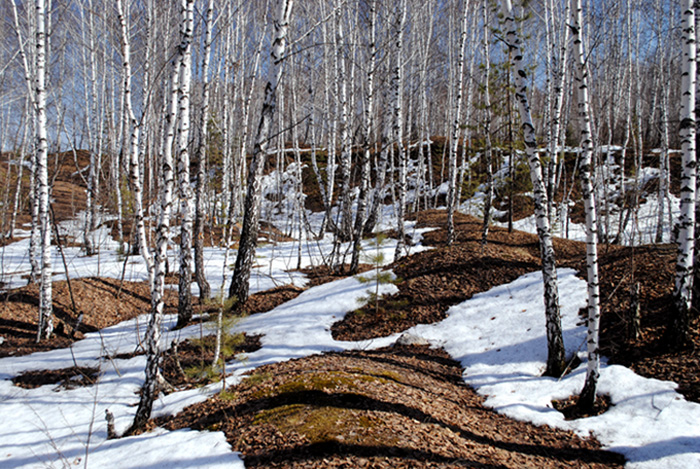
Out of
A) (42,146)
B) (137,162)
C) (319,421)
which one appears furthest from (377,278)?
(42,146)

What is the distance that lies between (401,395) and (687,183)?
414 cm

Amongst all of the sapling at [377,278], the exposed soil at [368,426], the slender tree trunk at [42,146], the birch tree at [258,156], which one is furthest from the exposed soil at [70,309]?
the exposed soil at [368,426]

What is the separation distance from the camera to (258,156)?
699 cm

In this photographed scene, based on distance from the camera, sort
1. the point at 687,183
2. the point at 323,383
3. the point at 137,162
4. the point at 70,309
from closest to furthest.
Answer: the point at 323,383, the point at 687,183, the point at 137,162, the point at 70,309

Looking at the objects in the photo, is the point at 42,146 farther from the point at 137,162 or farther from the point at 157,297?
the point at 157,297

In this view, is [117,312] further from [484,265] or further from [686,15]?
[686,15]

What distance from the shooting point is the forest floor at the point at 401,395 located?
293cm

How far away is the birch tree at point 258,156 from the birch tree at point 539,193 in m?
3.89

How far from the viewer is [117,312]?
355 inches

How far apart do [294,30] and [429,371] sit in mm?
14593

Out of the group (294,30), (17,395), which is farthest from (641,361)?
(294,30)

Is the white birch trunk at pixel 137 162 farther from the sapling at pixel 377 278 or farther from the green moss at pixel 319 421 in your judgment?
the sapling at pixel 377 278

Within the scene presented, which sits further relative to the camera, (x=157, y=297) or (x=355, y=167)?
(x=355, y=167)

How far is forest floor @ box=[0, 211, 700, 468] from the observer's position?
2.93 m
